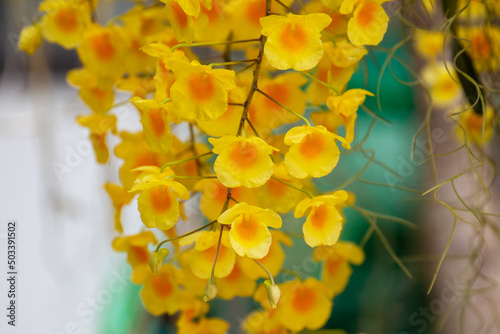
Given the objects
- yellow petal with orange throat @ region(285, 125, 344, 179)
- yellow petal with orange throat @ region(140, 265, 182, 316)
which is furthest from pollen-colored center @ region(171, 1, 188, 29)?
yellow petal with orange throat @ region(140, 265, 182, 316)

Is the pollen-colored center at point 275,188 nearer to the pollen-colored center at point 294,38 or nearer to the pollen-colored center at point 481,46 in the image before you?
the pollen-colored center at point 294,38

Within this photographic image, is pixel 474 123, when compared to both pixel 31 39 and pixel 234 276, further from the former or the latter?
pixel 31 39

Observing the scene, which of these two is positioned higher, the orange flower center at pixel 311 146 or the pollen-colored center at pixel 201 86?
the pollen-colored center at pixel 201 86

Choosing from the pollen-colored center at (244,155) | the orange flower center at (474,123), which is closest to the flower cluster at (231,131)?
the pollen-colored center at (244,155)

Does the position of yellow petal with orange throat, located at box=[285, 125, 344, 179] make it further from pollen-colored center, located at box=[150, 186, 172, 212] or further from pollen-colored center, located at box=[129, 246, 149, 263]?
pollen-colored center, located at box=[129, 246, 149, 263]

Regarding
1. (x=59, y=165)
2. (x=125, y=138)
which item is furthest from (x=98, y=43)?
(x=59, y=165)

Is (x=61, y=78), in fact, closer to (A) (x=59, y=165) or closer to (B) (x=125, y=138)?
(A) (x=59, y=165)

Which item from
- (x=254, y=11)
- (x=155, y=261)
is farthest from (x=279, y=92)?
(x=155, y=261)
